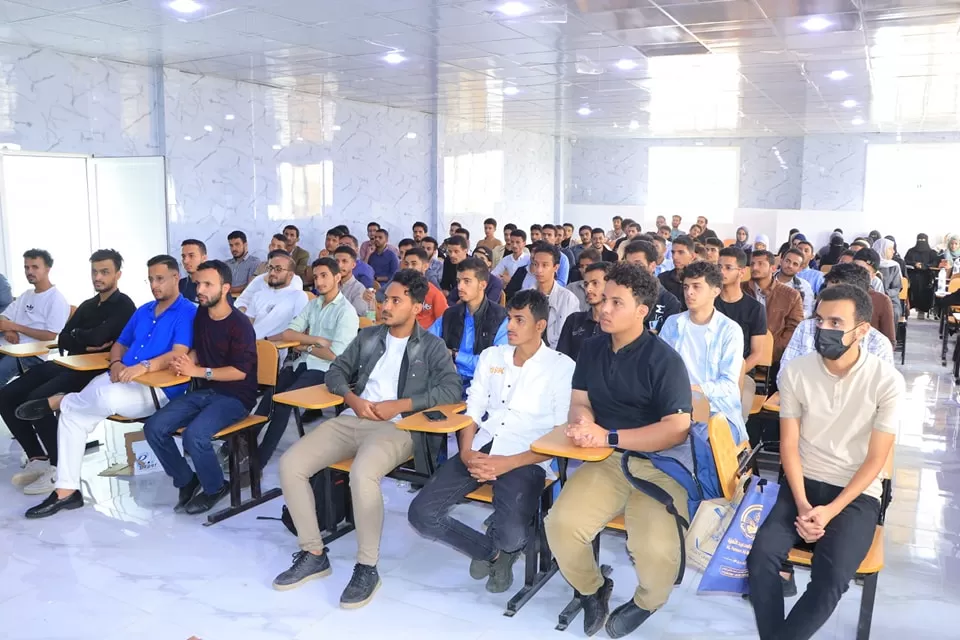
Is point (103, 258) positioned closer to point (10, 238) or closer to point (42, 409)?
point (42, 409)

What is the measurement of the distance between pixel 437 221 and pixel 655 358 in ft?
35.8

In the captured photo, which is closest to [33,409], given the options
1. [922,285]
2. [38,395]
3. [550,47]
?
[38,395]

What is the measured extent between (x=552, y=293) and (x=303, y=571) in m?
2.60

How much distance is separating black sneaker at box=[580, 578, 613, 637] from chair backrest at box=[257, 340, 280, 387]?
212 centimetres

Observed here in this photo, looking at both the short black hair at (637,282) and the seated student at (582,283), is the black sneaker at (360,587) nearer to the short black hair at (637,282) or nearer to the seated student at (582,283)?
the short black hair at (637,282)

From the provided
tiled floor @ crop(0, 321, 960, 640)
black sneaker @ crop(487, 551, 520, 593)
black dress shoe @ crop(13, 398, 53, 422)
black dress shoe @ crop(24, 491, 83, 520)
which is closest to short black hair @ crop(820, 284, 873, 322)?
tiled floor @ crop(0, 321, 960, 640)

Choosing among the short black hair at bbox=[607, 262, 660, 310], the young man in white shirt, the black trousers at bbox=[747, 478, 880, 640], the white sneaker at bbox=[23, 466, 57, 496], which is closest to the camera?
the black trousers at bbox=[747, 478, 880, 640]

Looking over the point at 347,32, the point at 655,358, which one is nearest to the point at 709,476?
the point at 655,358

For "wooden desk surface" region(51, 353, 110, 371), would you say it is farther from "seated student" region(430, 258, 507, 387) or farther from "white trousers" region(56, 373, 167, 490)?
"seated student" region(430, 258, 507, 387)

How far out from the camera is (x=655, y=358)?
2984mm

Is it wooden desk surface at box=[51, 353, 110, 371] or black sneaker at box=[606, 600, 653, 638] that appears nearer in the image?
black sneaker at box=[606, 600, 653, 638]

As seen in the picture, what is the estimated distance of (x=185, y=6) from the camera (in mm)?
5910

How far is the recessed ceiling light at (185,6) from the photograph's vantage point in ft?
19.0

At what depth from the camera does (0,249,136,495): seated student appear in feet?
15.2
